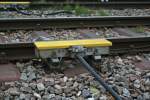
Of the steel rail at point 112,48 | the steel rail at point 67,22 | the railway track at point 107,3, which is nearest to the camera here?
the steel rail at point 112,48

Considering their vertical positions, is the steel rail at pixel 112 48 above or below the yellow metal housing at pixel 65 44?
below

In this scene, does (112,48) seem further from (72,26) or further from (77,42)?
(72,26)

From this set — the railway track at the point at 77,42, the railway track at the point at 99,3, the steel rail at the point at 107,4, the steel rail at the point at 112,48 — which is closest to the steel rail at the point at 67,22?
the railway track at the point at 77,42

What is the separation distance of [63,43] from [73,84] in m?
0.84

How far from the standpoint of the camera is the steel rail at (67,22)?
8.05m

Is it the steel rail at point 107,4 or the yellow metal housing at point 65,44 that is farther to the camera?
the steel rail at point 107,4

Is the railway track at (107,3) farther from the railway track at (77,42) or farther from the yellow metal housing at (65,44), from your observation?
the yellow metal housing at (65,44)

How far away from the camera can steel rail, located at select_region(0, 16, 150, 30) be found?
26.4 feet

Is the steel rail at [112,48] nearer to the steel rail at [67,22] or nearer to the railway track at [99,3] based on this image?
the steel rail at [67,22]

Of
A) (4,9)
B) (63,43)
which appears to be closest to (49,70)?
(63,43)

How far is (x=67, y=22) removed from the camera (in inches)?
340

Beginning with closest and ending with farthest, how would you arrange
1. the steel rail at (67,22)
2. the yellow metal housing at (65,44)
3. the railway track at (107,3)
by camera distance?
the yellow metal housing at (65,44)
the steel rail at (67,22)
the railway track at (107,3)

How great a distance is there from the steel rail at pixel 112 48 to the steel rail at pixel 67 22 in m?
1.82

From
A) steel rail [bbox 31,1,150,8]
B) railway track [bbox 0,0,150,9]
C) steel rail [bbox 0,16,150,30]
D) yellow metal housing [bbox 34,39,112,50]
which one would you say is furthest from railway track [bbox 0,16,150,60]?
steel rail [bbox 31,1,150,8]
